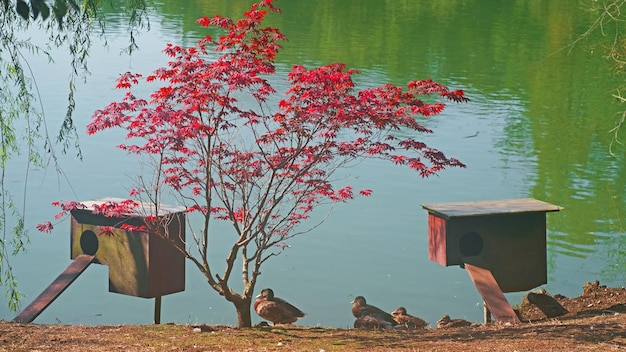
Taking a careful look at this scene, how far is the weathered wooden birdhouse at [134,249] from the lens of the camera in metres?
9.79

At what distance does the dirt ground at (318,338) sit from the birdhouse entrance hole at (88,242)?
1381 millimetres

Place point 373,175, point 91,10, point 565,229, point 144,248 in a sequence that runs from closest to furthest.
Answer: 1. point 91,10
2. point 144,248
3. point 565,229
4. point 373,175

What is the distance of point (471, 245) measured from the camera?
10.3m

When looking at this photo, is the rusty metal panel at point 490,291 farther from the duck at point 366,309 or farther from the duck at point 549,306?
the duck at point 366,309

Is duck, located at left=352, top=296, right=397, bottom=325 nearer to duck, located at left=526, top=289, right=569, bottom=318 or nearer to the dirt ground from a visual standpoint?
the dirt ground

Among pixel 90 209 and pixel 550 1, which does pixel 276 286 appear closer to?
pixel 90 209

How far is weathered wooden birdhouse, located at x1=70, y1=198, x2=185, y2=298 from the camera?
979cm

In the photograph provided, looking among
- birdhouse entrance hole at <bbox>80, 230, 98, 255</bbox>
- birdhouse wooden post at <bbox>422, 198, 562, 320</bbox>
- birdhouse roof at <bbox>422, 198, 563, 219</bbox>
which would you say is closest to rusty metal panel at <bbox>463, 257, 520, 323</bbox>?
birdhouse wooden post at <bbox>422, 198, 562, 320</bbox>

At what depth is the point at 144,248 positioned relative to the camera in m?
9.80

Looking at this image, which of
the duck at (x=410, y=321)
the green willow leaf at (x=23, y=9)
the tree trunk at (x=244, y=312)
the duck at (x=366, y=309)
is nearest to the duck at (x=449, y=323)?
the duck at (x=410, y=321)

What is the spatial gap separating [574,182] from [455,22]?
2171 centimetres

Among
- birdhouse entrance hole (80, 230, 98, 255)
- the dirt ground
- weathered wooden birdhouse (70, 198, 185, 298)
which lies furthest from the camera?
birdhouse entrance hole (80, 230, 98, 255)

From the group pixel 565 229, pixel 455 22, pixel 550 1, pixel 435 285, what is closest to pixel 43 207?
pixel 435 285

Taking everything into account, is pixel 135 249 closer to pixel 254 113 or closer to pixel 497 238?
pixel 254 113
